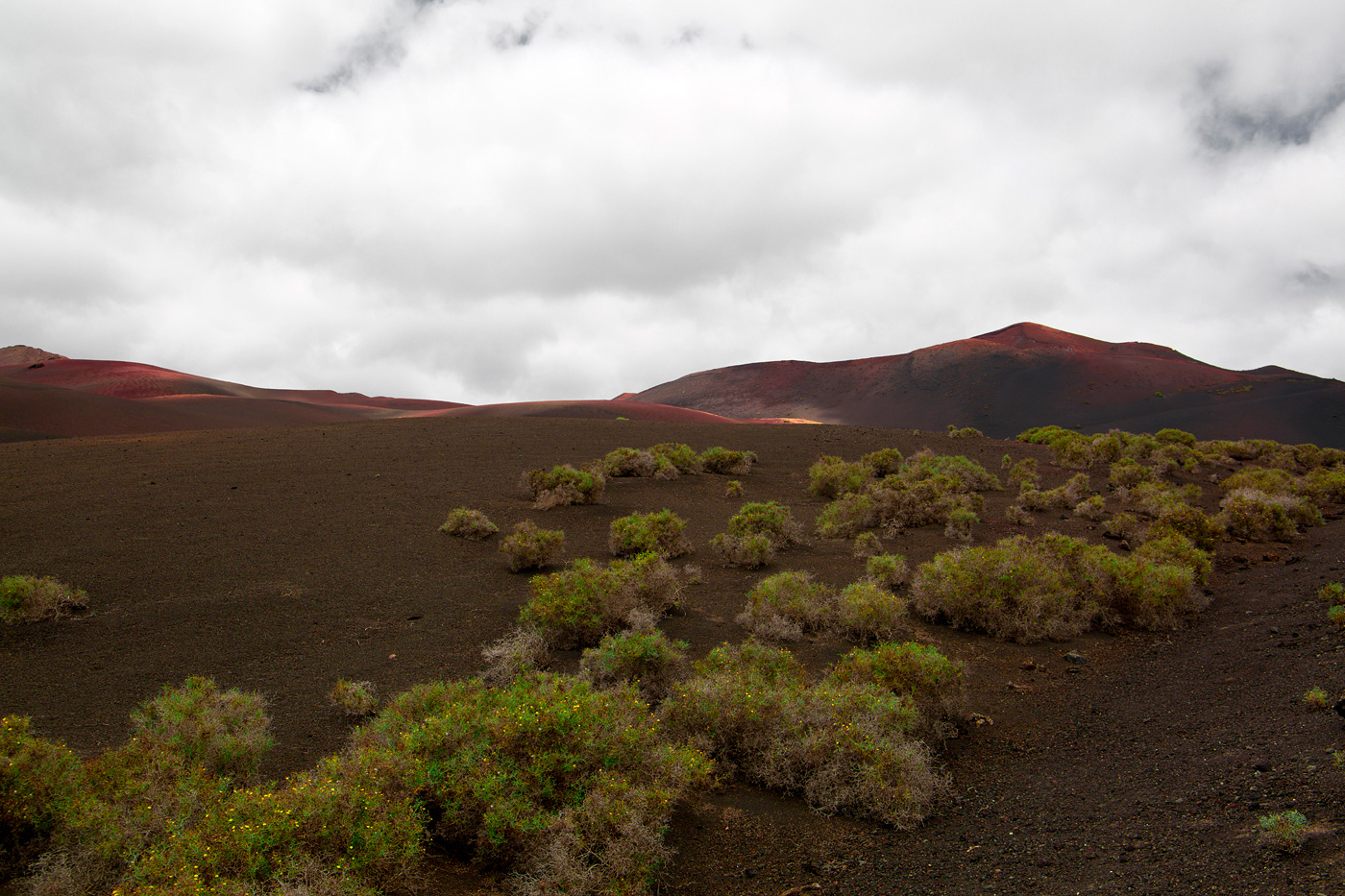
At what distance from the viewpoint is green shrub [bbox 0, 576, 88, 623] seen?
8.05m

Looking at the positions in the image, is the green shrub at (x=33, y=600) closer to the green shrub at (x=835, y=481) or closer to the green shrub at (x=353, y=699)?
the green shrub at (x=353, y=699)

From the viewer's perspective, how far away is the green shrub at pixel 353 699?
6301mm

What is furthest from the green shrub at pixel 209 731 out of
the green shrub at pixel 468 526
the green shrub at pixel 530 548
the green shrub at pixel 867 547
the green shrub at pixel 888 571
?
the green shrub at pixel 867 547

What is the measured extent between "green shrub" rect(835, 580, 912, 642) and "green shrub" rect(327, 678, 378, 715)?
517 centimetres

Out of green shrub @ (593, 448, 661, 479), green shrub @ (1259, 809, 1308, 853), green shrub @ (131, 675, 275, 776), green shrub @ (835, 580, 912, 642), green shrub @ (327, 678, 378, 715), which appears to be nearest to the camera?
green shrub @ (1259, 809, 1308, 853)

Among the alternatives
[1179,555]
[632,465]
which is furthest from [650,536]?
[1179,555]

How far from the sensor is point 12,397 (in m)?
35.2

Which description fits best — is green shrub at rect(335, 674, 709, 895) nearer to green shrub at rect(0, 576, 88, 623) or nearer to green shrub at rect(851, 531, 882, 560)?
green shrub at rect(0, 576, 88, 623)

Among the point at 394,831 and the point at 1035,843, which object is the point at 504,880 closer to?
the point at 394,831

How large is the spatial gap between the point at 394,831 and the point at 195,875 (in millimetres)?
893

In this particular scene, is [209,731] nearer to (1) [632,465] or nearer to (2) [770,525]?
(2) [770,525]

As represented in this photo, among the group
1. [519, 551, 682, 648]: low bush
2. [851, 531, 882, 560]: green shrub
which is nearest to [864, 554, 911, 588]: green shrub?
[851, 531, 882, 560]: green shrub

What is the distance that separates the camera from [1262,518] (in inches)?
527

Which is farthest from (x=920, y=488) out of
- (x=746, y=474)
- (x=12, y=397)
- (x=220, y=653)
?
(x=12, y=397)
